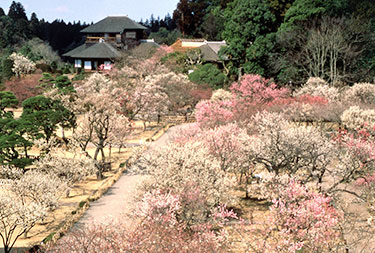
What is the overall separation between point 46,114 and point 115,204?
10.5 meters

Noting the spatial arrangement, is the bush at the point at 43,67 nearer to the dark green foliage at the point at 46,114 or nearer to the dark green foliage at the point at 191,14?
the dark green foliage at the point at 191,14

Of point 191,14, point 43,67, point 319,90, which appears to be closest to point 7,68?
point 43,67

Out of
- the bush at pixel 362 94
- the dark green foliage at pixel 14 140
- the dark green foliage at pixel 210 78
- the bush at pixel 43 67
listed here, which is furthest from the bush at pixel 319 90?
the bush at pixel 43 67

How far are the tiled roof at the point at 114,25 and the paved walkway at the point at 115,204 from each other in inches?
1809

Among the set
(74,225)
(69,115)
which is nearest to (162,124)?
(69,115)

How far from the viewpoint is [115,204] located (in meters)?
20.1

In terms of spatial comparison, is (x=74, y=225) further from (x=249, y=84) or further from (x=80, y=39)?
(x=80, y=39)

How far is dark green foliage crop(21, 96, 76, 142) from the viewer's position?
27.1 meters

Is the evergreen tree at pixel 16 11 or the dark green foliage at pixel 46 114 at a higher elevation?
the evergreen tree at pixel 16 11

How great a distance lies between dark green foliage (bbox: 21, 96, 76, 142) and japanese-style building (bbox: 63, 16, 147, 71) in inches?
1044

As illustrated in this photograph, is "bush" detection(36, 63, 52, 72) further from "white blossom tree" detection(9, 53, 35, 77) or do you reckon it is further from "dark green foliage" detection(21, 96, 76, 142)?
"dark green foliage" detection(21, 96, 76, 142)

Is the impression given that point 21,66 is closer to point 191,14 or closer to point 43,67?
Result: point 43,67

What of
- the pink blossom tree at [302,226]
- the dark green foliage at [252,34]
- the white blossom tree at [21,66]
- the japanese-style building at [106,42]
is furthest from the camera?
the japanese-style building at [106,42]

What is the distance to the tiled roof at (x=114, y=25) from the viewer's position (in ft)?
216
